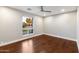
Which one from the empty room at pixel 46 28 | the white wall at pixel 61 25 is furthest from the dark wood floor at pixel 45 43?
the white wall at pixel 61 25

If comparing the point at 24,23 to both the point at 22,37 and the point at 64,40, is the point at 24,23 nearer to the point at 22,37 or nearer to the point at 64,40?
the point at 22,37

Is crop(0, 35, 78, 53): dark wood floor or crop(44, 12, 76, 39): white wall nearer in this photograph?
crop(0, 35, 78, 53): dark wood floor

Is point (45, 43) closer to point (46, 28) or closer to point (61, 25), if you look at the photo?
point (46, 28)

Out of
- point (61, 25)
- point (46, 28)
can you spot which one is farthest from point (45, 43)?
point (61, 25)

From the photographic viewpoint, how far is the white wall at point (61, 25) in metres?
1.73

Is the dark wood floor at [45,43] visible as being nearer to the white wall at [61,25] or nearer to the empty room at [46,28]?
the empty room at [46,28]

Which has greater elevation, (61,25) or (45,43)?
(61,25)

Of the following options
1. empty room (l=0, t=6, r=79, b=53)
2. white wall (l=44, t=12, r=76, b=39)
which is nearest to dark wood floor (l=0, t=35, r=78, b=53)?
empty room (l=0, t=6, r=79, b=53)

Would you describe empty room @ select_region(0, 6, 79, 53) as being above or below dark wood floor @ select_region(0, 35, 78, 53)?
above

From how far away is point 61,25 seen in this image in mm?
1843

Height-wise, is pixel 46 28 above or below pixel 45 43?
above

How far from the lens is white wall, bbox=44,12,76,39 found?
1.73 metres

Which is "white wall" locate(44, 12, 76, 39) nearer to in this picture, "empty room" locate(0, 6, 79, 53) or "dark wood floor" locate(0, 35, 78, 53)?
"empty room" locate(0, 6, 79, 53)
